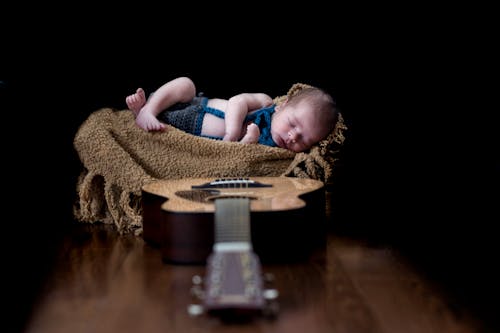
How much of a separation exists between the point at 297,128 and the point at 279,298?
732 mm

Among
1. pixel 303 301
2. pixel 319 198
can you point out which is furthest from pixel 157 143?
pixel 303 301

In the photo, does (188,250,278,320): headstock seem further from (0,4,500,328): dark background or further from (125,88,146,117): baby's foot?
(125,88,146,117): baby's foot

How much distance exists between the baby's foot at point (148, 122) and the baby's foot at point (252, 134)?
0.75ft

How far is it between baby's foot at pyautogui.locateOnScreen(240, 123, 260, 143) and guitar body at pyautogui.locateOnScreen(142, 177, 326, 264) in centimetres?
29

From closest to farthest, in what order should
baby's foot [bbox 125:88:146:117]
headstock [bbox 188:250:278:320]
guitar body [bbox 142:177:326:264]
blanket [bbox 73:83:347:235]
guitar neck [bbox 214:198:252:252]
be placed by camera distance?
headstock [bbox 188:250:278:320], guitar neck [bbox 214:198:252:252], guitar body [bbox 142:177:326:264], blanket [bbox 73:83:347:235], baby's foot [bbox 125:88:146:117]

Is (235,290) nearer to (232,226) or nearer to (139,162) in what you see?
(232,226)

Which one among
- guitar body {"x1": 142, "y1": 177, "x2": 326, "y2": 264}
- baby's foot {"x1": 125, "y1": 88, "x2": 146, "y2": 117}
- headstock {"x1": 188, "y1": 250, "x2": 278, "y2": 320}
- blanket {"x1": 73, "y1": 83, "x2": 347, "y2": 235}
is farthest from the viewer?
baby's foot {"x1": 125, "y1": 88, "x2": 146, "y2": 117}

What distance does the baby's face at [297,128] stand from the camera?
1560 mm

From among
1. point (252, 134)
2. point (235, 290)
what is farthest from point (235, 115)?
point (235, 290)

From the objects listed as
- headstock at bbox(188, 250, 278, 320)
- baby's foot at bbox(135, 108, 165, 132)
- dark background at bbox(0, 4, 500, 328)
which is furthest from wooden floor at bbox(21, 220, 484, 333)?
baby's foot at bbox(135, 108, 165, 132)

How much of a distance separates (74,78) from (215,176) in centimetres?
60

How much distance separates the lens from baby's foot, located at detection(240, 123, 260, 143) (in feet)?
5.15

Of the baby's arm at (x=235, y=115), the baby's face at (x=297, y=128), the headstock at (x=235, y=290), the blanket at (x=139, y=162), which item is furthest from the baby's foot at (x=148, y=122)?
the headstock at (x=235, y=290)

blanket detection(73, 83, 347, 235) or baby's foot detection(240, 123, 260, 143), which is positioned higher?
baby's foot detection(240, 123, 260, 143)
